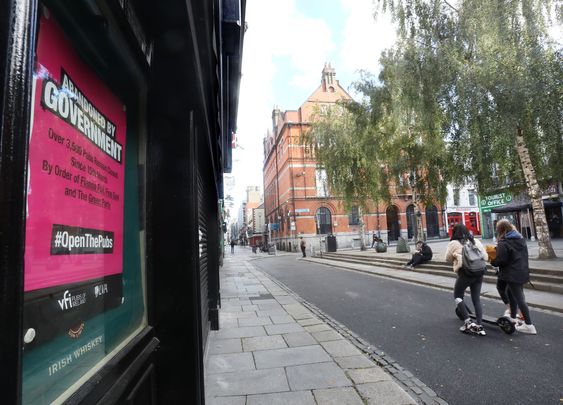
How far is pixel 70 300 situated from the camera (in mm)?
1220

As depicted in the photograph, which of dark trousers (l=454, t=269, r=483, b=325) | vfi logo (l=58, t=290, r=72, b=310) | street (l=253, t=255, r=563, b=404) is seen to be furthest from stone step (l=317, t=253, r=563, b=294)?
vfi logo (l=58, t=290, r=72, b=310)

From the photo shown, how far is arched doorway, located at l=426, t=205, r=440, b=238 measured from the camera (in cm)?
4291

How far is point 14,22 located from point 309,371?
13.5 ft

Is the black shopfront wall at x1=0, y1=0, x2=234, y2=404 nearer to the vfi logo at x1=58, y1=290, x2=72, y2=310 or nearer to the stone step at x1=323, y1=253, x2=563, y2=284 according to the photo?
the vfi logo at x1=58, y1=290, x2=72, y2=310

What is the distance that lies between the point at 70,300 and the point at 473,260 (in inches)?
218

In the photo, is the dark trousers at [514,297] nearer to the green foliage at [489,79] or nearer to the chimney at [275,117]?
the green foliage at [489,79]

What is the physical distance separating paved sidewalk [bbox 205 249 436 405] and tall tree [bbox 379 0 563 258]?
8.64m

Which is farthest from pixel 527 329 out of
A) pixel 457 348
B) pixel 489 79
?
pixel 489 79

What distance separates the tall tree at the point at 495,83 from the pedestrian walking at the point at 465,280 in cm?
720

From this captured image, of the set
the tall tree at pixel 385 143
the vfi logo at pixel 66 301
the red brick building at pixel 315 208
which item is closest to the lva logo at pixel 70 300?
the vfi logo at pixel 66 301

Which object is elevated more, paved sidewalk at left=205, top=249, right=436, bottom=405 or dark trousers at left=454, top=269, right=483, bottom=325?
dark trousers at left=454, top=269, right=483, bottom=325

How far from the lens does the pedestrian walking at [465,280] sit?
5.45m

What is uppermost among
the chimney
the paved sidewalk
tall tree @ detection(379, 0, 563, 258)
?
the chimney

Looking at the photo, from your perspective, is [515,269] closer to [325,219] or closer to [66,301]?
[66,301]
